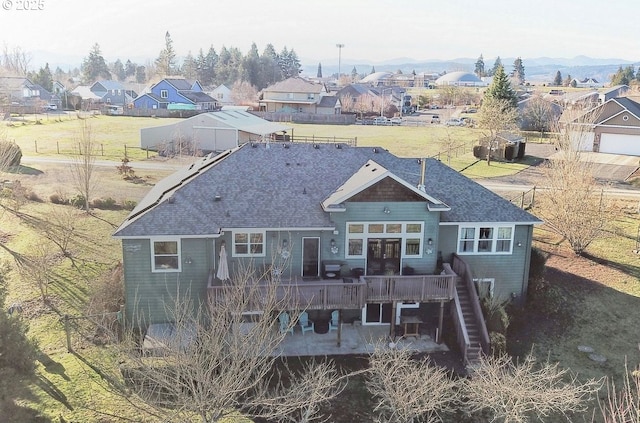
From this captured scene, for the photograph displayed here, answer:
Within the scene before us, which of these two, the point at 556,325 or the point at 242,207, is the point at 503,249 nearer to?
the point at 556,325

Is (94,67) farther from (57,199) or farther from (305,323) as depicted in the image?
(305,323)

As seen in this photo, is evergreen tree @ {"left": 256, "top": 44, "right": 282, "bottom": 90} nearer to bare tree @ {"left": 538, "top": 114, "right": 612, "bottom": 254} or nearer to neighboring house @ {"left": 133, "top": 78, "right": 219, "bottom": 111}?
neighboring house @ {"left": 133, "top": 78, "right": 219, "bottom": 111}

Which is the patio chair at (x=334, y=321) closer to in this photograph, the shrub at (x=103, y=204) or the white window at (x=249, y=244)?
the white window at (x=249, y=244)

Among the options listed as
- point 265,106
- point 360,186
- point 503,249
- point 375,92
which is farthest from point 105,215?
point 375,92

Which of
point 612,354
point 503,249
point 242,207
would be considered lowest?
point 612,354

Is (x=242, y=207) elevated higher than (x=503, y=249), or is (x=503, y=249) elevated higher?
(x=242, y=207)

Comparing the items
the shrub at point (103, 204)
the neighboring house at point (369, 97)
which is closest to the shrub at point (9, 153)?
the shrub at point (103, 204)
